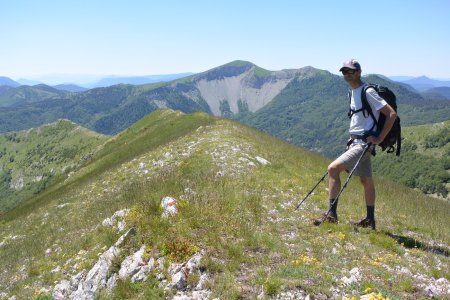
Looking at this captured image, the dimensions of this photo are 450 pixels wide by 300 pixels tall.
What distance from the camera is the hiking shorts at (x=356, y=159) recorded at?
33.4 ft

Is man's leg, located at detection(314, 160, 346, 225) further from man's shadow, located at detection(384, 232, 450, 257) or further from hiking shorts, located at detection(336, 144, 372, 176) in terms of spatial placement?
man's shadow, located at detection(384, 232, 450, 257)

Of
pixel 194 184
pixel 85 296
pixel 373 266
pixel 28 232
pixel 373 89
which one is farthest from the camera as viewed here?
pixel 28 232

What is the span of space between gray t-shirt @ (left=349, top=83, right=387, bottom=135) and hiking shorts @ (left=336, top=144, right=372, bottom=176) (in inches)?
18.0

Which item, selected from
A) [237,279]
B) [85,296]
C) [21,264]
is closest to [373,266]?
[237,279]

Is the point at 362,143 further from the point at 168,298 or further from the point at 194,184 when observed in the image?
the point at 194,184

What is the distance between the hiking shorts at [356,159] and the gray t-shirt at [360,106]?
0.46m

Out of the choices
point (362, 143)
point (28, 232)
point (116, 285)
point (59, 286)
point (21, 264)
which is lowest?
point (28, 232)

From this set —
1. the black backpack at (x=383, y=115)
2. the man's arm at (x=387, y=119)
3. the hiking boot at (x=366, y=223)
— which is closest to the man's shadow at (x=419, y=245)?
the hiking boot at (x=366, y=223)

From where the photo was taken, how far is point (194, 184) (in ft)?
51.3

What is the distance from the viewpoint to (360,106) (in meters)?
10.0

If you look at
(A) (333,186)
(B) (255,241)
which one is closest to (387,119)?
(A) (333,186)

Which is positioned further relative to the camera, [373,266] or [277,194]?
[277,194]

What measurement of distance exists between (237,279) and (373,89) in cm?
608

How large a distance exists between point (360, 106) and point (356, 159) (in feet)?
4.86
